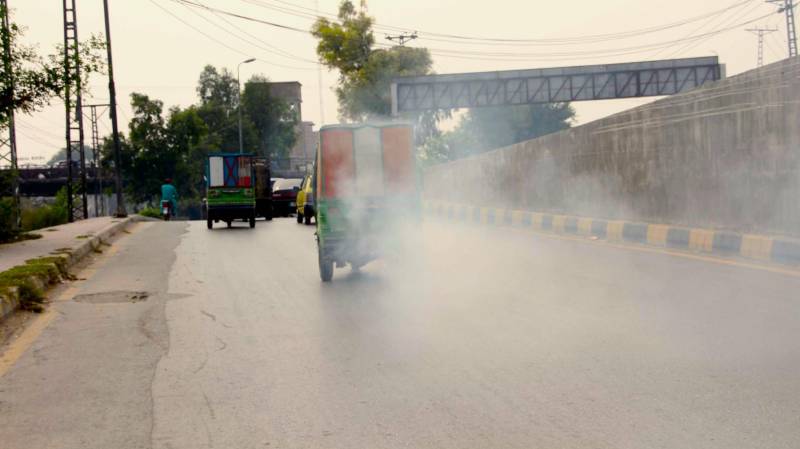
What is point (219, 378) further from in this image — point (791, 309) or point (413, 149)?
point (413, 149)

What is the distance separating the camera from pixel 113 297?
11.8 m

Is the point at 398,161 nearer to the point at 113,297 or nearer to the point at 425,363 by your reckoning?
the point at 113,297

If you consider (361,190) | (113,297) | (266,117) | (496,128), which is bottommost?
(113,297)

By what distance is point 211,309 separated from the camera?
33.9 feet

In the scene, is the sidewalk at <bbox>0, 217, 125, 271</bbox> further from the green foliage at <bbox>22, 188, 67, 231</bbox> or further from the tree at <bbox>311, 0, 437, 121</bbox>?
the tree at <bbox>311, 0, 437, 121</bbox>

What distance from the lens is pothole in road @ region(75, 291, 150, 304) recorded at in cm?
1141

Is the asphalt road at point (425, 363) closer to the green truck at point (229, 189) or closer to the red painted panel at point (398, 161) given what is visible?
the red painted panel at point (398, 161)

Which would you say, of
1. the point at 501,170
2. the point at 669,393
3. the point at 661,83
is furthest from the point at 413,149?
the point at 661,83

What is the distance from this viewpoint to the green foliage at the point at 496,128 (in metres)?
100

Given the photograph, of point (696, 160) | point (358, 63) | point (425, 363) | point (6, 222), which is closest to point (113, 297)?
point (425, 363)

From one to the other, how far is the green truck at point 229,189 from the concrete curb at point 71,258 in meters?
2.85

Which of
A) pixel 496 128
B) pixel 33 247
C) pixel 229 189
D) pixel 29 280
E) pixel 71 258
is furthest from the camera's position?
pixel 496 128

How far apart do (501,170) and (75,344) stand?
23682 mm

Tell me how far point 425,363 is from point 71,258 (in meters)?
11.2
